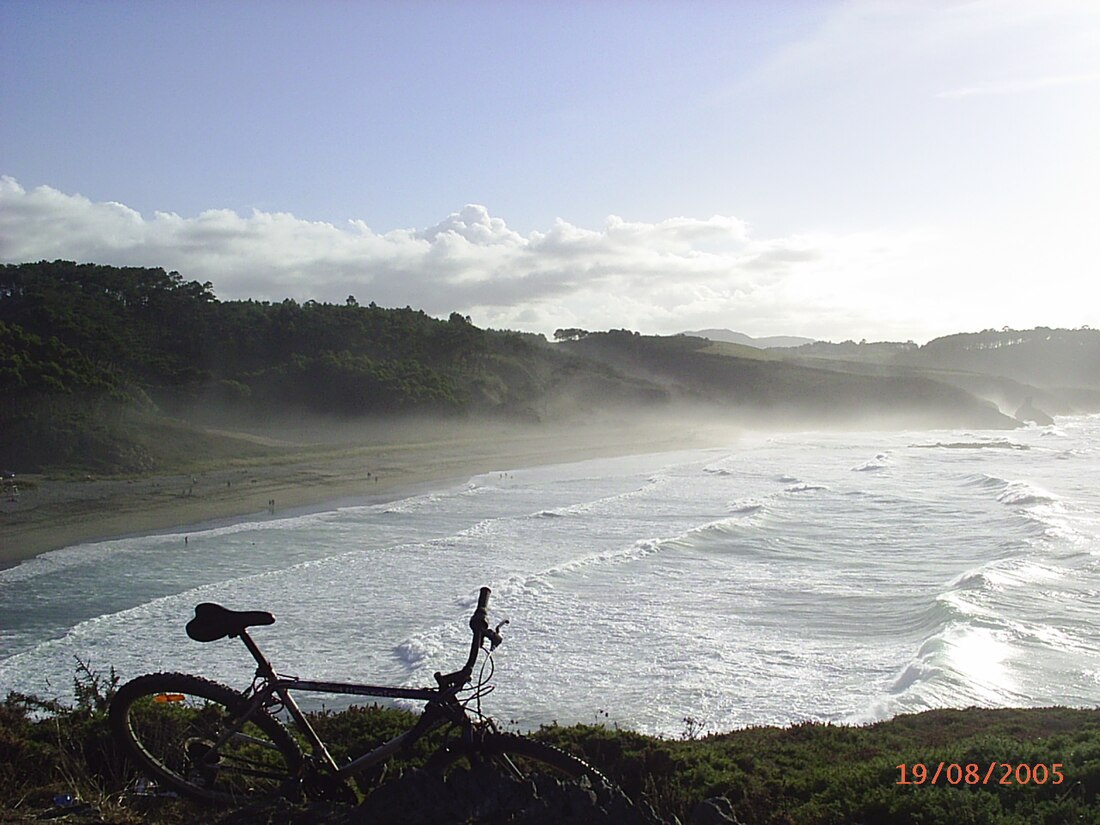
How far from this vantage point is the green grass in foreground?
14.8ft

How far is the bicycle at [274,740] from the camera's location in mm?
3703

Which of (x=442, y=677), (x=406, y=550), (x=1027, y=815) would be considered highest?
(x=442, y=677)

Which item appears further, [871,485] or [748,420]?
[748,420]

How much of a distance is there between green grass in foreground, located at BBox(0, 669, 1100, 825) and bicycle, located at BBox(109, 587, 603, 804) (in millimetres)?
188

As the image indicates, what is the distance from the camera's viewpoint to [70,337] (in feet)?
171

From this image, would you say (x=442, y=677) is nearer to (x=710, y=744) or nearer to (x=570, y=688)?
(x=710, y=744)

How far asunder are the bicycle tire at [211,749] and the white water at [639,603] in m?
5.03

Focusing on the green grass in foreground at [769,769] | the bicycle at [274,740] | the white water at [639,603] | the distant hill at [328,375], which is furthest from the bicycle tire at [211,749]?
the distant hill at [328,375]

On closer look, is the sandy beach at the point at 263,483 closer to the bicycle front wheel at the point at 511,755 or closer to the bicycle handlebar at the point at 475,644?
the bicycle handlebar at the point at 475,644

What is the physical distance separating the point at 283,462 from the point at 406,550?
2295 centimetres

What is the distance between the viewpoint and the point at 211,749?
402 cm

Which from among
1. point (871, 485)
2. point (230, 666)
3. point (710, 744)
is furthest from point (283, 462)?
point (710, 744)

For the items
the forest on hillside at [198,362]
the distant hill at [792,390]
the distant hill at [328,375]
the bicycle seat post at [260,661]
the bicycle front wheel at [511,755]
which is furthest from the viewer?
the distant hill at [792,390]

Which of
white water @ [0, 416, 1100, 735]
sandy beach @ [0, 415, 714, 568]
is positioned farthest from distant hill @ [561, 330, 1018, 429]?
white water @ [0, 416, 1100, 735]
